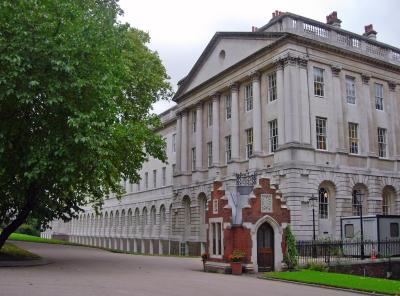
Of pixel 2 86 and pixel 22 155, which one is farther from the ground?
pixel 2 86

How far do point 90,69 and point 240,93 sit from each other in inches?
844

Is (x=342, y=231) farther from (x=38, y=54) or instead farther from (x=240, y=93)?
(x=38, y=54)

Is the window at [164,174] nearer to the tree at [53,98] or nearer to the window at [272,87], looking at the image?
the window at [272,87]

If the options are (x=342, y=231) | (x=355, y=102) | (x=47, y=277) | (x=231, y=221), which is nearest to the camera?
(x=47, y=277)

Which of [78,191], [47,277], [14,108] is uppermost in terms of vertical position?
[14,108]

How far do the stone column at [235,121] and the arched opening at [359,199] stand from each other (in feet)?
32.1

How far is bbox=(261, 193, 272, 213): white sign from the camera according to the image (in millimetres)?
23906

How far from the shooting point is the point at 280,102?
35.6 meters

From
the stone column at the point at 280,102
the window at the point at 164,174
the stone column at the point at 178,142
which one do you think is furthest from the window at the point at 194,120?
the stone column at the point at 280,102

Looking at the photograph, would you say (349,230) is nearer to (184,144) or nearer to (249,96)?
(249,96)

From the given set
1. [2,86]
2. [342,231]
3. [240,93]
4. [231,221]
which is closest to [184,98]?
[240,93]

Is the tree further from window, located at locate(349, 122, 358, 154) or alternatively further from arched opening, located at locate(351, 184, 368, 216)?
window, located at locate(349, 122, 358, 154)

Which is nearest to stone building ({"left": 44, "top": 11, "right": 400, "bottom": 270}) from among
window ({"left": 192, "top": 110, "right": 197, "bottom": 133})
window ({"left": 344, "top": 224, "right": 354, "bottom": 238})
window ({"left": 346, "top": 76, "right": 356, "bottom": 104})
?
window ({"left": 346, "top": 76, "right": 356, "bottom": 104})

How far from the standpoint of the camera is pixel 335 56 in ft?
122
